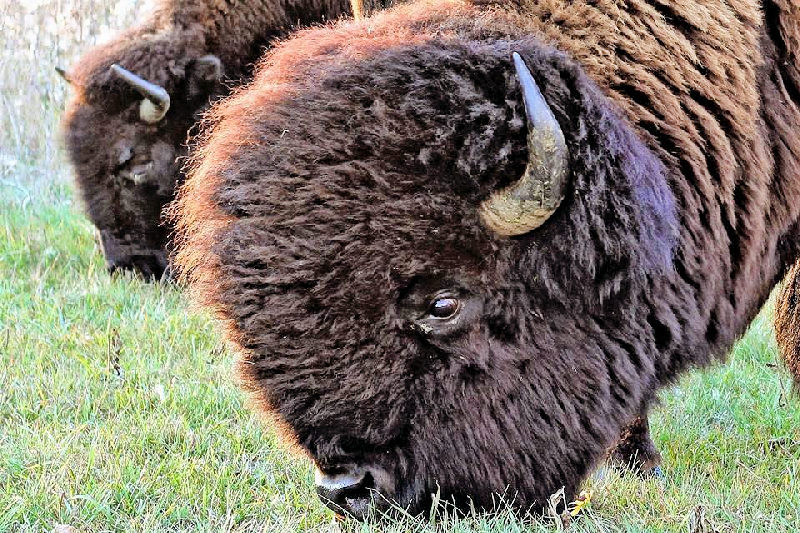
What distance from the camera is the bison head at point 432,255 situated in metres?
3.04

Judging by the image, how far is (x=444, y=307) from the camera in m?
3.16

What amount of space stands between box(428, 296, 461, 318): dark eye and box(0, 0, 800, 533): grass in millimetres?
706

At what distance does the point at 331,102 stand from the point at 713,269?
4.77ft

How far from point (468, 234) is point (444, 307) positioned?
246 millimetres

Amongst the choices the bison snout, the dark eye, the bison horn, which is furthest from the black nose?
the bison horn

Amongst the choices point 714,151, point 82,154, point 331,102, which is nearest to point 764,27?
point 714,151

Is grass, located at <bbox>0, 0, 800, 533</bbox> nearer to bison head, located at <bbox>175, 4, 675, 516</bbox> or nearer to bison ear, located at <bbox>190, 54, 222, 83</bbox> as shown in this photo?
bison head, located at <bbox>175, 4, 675, 516</bbox>

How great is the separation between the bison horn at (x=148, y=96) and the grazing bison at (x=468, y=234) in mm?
4133

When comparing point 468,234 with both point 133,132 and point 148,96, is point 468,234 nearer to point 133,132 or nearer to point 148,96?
point 148,96

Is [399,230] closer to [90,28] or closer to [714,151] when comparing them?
[714,151]

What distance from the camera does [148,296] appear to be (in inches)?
276

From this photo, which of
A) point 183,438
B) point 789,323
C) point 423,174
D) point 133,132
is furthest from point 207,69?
→ point 423,174

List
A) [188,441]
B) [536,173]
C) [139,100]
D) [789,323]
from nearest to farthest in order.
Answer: [536,173]
[188,441]
[789,323]
[139,100]

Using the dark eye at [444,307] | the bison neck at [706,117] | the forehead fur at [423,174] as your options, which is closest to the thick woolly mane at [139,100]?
the bison neck at [706,117]
